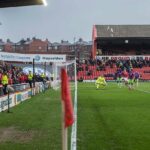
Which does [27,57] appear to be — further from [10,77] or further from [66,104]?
[66,104]

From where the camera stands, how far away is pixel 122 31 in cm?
8938

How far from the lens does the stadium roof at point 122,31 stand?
285ft

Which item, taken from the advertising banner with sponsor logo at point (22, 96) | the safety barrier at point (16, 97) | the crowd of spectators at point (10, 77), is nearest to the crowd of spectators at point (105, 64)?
the crowd of spectators at point (10, 77)

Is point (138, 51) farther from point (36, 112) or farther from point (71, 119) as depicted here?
point (71, 119)

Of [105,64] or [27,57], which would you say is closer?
[27,57]

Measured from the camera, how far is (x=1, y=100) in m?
22.7

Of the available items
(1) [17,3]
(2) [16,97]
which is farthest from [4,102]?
(1) [17,3]

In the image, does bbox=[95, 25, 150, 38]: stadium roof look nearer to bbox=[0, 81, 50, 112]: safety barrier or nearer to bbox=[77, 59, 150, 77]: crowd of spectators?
bbox=[77, 59, 150, 77]: crowd of spectators

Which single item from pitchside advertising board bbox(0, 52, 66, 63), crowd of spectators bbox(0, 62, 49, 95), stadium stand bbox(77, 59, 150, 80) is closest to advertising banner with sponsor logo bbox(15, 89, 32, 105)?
crowd of spectators bbox(0, 62, 49, 95)

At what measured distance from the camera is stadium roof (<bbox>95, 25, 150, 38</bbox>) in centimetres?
8686

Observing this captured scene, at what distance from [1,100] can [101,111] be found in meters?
4.31

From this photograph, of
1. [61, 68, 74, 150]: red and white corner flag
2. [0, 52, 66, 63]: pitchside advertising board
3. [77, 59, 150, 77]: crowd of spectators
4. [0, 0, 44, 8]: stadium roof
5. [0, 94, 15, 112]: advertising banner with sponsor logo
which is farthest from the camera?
[77, 59, 150, 77]: crowd of spectators

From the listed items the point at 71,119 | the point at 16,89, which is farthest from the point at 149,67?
the point at 71,119

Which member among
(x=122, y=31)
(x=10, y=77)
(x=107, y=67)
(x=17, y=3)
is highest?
(x=122, y=31)
